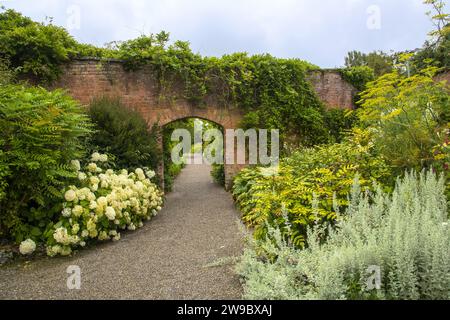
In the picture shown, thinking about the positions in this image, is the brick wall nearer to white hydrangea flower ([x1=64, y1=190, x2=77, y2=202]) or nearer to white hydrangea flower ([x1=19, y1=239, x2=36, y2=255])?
white hydrangea flower ([x1=64, y1=190, x2=77, y2=202])

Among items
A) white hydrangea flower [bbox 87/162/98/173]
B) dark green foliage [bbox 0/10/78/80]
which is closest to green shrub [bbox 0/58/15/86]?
dark green foliage [bbox 0/10/78/80]

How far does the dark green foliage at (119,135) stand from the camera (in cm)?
646

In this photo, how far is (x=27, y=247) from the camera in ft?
13.8

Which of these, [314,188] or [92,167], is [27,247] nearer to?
[92,167]

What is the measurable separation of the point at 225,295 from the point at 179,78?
22.8ft

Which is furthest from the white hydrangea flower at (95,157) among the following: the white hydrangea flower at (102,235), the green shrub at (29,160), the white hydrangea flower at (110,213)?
the white hydrangea flower at (102,235)

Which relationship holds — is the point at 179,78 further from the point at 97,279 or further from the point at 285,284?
the point at 285,284

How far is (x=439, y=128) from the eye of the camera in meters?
4.23

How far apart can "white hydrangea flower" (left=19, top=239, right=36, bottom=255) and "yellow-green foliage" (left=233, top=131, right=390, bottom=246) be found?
9.64ft

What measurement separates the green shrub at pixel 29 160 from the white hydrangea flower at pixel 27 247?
0.24m

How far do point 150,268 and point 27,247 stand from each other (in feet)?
5.83

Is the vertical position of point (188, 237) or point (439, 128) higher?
point (439, 128)

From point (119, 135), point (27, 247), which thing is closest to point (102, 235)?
point (27, 247)

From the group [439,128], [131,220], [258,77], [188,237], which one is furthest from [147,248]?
[258,77]
